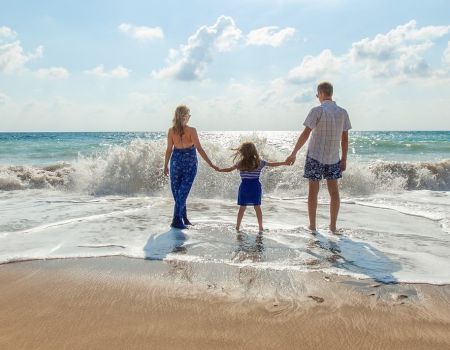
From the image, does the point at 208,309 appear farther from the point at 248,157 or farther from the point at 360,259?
the point at 248,157

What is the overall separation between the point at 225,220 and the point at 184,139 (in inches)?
58.5

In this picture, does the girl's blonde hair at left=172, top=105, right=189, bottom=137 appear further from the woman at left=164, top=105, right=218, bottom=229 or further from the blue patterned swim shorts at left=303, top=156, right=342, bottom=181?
the blue patterned swim shorts at left=303, top=156, right=342, bottom=181

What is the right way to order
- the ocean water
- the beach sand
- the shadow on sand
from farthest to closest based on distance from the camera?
1. the ocean water
2. the shadow on sand
3. the beach sand

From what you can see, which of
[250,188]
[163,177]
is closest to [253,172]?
[250,188]

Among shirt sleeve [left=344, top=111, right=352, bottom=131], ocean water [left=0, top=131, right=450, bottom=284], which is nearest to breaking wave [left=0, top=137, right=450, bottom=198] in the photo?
ocean water [left=0, top=131, right=450, bottom=284]

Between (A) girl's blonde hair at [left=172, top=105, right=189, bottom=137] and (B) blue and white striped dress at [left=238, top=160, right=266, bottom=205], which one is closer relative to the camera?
(B) blue and white striped dress at [left=238, top=160, right=266, bottom=205]

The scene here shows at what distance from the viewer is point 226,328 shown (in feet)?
9.21

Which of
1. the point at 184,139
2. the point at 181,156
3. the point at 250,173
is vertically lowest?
the point at 250,173

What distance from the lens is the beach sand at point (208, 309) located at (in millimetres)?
2648

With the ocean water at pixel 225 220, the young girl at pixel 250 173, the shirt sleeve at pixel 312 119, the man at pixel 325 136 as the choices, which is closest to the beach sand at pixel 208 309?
the ocean water at pixel 225 220

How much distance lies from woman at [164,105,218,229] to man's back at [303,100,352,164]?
1491mm

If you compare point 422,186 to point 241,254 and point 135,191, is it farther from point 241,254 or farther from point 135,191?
point 241,254

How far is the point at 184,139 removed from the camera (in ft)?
20.2

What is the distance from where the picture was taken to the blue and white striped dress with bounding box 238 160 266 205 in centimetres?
588
